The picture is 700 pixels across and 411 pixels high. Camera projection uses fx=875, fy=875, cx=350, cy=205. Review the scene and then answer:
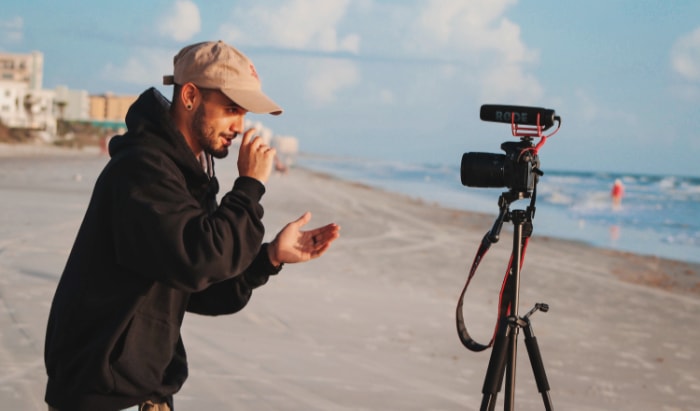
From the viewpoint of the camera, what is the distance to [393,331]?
6566 mm

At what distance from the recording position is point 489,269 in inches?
417

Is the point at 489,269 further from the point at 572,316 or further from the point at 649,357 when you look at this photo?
the point at 649,357

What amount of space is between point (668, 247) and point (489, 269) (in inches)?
306

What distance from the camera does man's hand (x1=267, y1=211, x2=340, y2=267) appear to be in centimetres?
231

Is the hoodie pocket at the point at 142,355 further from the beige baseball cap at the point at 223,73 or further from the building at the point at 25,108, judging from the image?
the building at the point at 25,108

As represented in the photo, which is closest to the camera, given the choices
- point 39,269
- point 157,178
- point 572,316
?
point 157,178

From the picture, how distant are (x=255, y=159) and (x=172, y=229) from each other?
315 millimetres

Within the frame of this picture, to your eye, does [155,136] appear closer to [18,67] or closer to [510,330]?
[510,330]

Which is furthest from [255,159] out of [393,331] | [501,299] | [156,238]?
[393,331]

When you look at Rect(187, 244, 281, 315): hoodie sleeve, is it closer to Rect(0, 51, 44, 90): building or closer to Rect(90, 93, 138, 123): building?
Rect(0, 51, 44, 90): building

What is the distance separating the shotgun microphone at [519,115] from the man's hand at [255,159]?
3.84 feet

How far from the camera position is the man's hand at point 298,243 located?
2.31 metres

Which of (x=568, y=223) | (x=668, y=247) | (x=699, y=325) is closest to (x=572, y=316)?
(x=699, y=325)

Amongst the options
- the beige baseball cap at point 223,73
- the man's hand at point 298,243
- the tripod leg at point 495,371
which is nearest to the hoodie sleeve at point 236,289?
the man's hand at point 298,243
